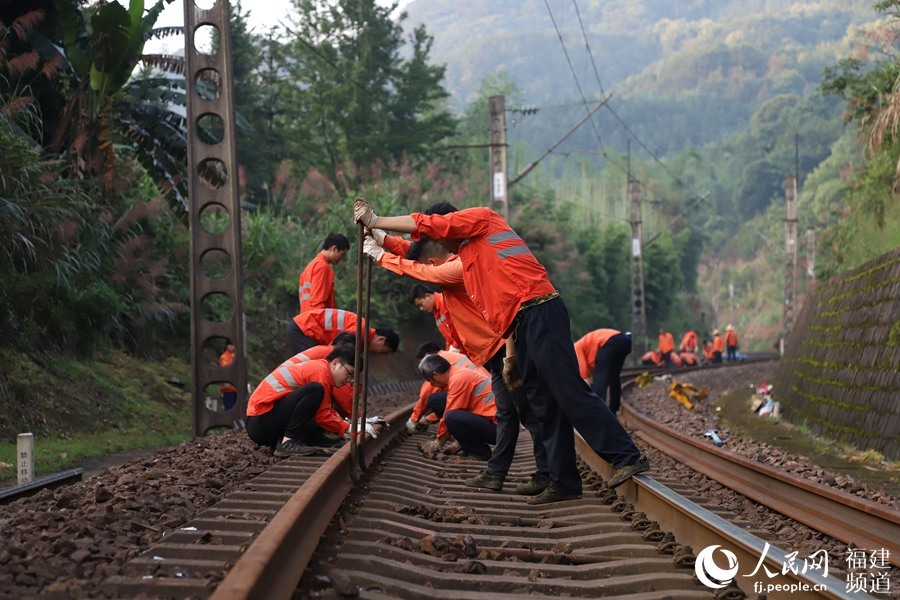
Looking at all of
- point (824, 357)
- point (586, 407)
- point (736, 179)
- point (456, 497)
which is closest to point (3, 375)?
point (456, 497)

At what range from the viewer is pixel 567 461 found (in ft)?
21.2

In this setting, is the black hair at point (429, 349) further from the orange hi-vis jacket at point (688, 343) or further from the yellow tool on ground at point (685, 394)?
the orange hi-vis jacket at point (688, 343)

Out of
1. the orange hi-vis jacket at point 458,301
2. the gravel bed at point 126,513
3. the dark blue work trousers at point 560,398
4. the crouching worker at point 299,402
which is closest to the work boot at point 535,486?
the dark blue work trousers at point 560,398

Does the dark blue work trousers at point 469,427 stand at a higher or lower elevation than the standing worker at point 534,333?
lower

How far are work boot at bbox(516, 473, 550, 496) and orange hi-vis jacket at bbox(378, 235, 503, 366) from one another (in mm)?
784

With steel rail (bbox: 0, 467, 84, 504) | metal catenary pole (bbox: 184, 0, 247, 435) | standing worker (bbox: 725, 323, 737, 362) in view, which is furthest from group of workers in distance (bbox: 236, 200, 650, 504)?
standing worker (bbox: 725, 323, 737, 362)

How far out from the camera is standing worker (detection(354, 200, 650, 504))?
616 cm

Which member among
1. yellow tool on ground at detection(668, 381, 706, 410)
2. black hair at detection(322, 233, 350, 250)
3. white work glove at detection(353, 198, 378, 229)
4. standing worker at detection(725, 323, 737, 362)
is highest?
white work glove at detection(353, 198, 378, 229)

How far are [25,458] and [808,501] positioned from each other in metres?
5.64

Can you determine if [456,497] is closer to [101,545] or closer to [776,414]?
[101,545]

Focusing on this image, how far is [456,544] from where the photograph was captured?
15.9ft

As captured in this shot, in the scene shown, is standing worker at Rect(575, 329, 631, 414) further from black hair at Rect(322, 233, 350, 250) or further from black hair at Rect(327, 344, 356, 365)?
black hair at Rect(327, 344, 356, 365)

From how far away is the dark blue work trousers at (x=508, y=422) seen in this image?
6684 mm

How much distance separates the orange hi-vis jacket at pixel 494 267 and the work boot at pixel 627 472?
1027 mm
